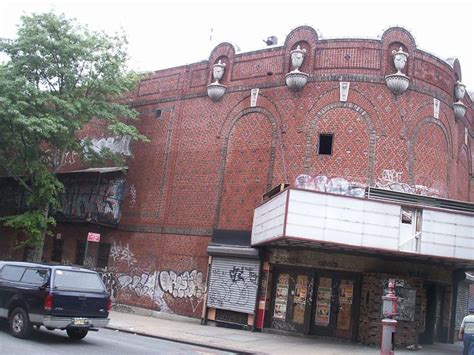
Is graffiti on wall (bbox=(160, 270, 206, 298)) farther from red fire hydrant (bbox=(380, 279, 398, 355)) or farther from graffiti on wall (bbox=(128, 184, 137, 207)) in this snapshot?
red fire hydrant (bbox=(380, 279, 398, 355))

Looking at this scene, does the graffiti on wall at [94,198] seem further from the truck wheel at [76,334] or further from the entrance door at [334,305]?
the truck wheel at [76,334]

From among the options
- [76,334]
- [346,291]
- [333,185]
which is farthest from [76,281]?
[333,185]

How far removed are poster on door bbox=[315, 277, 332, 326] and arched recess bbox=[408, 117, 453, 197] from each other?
4.85m

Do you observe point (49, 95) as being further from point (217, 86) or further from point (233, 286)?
point (233, 286)

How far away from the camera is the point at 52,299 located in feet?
40.5

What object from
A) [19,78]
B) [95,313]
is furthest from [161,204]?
[95,313]

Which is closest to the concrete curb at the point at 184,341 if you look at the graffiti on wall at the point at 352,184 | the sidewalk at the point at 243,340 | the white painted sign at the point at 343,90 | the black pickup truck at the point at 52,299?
the sidewalk at the point at 243,340

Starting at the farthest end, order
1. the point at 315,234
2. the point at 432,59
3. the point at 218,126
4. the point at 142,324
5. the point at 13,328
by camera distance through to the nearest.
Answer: the point at 218,126 → the point at 432,59 → the point at 142,324 → the point at 315,234 → the point at 13,328

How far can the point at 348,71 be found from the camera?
810 inches

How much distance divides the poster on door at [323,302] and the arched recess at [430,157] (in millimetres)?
4846

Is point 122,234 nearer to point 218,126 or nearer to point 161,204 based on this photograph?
point 161,204

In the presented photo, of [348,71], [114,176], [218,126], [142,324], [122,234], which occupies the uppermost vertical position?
[348,71]

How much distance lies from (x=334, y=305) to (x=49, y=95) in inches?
546

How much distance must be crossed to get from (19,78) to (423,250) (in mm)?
16375
